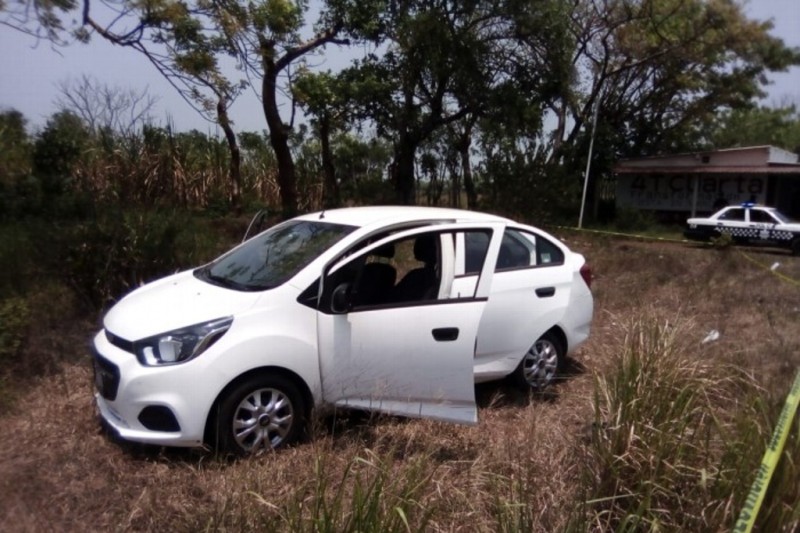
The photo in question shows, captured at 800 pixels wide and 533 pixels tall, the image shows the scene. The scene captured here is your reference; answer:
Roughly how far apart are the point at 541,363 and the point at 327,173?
1225 cm

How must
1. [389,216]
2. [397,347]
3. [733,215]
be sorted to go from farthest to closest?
[733,215], [389,216], [397,347]

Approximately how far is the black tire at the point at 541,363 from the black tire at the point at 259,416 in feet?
7.17

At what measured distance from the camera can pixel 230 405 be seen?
466 centimetres

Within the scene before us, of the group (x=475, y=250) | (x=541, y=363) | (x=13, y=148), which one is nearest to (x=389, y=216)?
(x=475, y=250)

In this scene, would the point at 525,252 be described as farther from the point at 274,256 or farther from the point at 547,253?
the point at 274,256

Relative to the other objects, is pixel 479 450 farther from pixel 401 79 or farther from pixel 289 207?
pixel 401 79

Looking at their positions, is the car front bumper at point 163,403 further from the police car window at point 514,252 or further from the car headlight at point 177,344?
the police car window at point 514,252

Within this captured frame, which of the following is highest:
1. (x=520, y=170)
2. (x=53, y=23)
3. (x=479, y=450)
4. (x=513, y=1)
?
(x=513, y=1)

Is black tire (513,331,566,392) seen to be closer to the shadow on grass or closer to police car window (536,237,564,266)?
the shadow on grass

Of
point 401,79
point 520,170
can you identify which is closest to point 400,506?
point 520,170

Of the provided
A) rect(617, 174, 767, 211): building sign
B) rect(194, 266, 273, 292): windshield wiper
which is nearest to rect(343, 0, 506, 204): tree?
rect(194, 266, 273, 292): windshield wiper

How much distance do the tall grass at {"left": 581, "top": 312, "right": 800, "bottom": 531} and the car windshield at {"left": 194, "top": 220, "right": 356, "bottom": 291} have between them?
2.25m

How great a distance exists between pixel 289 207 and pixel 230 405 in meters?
10.6

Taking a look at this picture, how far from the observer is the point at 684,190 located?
30.0m
